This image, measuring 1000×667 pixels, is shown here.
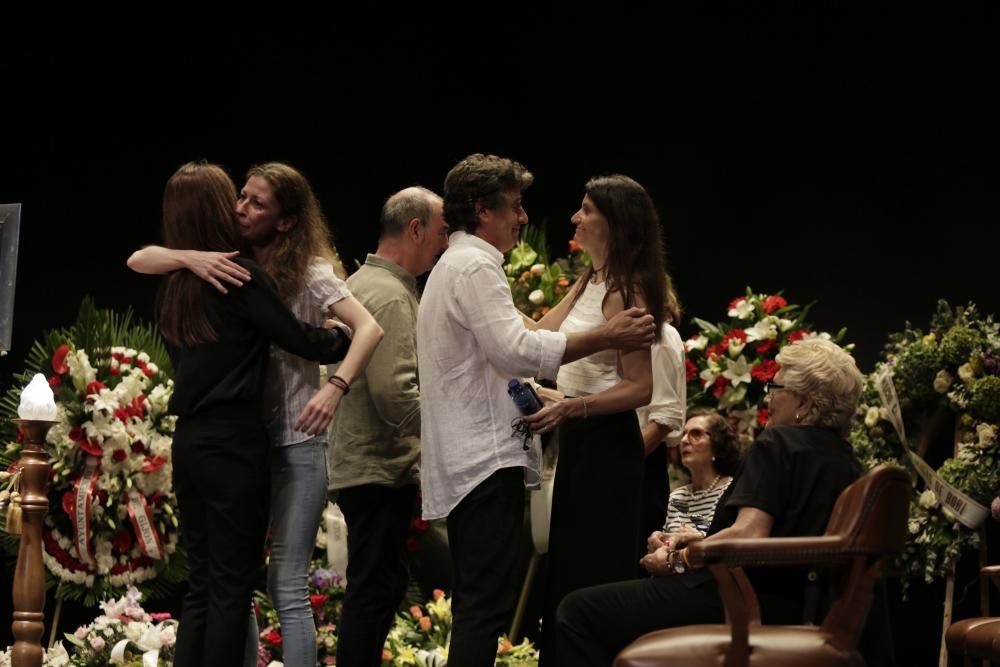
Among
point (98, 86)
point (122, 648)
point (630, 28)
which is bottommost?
point (122, 648)

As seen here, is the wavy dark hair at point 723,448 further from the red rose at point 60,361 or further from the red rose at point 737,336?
the red rose at point 60,361

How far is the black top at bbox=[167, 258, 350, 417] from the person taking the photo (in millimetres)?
3084

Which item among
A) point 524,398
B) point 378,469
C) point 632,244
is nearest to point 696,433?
point 632,244

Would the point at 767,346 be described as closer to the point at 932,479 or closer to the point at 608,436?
the point at 932,479

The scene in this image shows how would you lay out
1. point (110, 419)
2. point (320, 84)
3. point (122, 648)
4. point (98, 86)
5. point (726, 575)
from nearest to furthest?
point (726, 575) → point (122, 648) → point (110, 419) → point (98, 86) → point (320, 84)

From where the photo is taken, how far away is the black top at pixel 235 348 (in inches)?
121

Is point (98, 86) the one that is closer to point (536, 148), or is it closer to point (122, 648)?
point (536, 148)

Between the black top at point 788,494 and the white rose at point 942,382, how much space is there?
2.10 meters

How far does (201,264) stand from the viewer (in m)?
3.11

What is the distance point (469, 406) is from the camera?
307cm

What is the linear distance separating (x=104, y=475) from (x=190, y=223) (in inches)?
78.3

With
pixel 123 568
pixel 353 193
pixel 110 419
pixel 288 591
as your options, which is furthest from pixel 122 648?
pixel 353 193

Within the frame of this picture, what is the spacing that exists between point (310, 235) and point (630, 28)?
10.5 ft

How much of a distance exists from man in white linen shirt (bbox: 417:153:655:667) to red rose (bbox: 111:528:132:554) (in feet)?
7.57
